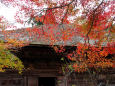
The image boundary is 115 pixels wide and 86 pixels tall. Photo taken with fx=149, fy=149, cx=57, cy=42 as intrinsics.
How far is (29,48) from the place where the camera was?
6812 mm

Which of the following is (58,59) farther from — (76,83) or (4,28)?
(4,28)

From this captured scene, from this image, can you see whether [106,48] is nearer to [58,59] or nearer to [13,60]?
[58,59]

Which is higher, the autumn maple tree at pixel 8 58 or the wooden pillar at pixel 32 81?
the autumn maple tree at pixel 8 58

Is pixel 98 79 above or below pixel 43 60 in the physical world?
below

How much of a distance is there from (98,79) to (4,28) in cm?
575

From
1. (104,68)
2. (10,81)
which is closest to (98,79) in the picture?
(104,68)

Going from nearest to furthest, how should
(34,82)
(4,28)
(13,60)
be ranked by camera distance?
(34,82) < (13,60) < (4,28)

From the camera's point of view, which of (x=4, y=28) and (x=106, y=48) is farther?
(x=4, y=28)

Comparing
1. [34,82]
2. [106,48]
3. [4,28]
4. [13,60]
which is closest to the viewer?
[106,48]

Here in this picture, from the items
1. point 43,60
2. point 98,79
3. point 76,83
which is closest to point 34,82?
point 43,60

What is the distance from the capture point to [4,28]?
8352 mm

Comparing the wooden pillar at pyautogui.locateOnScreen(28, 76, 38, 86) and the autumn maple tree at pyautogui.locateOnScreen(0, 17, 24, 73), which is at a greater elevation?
the autumn maple tree at pyautogui.locateOnScreen(0, 17, 24, 73)

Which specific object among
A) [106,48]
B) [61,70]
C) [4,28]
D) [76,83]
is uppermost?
[4,28]

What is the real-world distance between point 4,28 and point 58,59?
359cm
